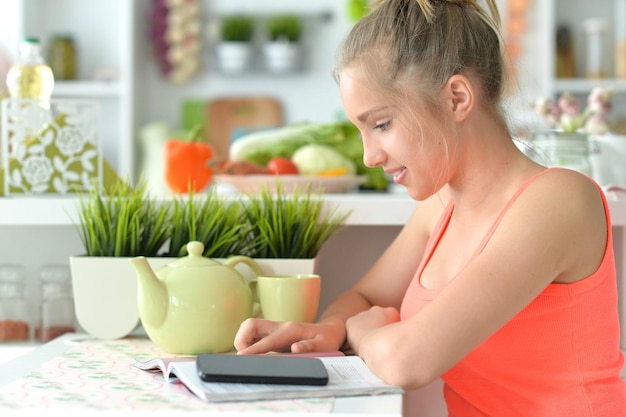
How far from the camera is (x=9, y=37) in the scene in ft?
13.9

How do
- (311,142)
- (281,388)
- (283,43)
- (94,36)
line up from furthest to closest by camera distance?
(94,36)
(283,43)
(311,142)
(281,388)

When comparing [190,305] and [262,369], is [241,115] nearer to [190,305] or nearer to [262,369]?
[190,305]

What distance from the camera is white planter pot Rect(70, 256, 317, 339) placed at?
1.47 metres

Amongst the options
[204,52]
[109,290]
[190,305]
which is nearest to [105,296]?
[109,290]

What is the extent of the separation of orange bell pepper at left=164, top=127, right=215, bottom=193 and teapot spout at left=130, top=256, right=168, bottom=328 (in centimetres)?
52

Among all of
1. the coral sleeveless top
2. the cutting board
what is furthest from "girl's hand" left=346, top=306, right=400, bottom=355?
the cutting board

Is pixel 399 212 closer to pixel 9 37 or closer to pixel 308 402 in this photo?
pixel 308 402

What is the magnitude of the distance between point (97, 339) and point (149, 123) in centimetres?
309

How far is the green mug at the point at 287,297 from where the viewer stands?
4.46ft

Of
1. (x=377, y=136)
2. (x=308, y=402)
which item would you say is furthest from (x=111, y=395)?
(x=377, y=136)

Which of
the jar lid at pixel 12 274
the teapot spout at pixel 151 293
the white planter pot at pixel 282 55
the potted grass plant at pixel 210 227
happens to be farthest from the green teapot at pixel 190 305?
the white planter pot at pixel 282 55

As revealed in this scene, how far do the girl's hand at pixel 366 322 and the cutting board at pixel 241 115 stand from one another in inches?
124

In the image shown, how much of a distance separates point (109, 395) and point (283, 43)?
134 inches

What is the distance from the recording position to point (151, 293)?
133 centimetres
